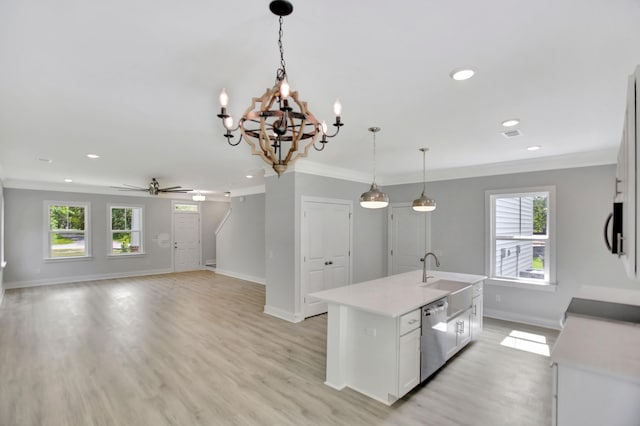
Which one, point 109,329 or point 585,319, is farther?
point 109,329

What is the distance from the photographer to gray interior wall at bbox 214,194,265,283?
7934 mm

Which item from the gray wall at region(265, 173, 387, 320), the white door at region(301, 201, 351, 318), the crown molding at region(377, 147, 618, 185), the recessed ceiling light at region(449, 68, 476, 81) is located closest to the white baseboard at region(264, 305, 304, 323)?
the gray wall at region(265, 173, 387, 320)

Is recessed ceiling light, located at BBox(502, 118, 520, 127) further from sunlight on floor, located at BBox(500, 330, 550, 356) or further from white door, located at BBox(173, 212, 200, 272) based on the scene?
white door, located at BBox(173, 212, 200, 272)

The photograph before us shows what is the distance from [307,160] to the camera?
4906 millimetres

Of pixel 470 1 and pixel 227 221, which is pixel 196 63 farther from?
pixel 227 221

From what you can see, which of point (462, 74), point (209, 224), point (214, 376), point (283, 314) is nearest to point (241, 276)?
point (209, 224)

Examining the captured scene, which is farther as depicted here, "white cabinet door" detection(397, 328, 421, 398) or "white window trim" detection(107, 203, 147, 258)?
"white window trim" detection(107, 203, 147, 258)

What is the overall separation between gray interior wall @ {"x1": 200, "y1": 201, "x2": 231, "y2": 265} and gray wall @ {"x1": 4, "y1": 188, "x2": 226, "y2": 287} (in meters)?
1.09

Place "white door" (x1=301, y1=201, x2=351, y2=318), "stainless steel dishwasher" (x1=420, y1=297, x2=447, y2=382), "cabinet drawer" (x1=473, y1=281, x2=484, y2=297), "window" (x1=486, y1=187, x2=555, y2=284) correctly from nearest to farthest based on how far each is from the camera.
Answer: "stainless steel dishwasher" (x1=420, y1=297, x2=447, y2=382)
"cabinet drawer" (x1=473, y1=281, x2=484, y2=297)
"window" (x1=486, y1=187, x2=555, y2=284)
"white door" (x1=301, y1=201, x2=351, y2=318)

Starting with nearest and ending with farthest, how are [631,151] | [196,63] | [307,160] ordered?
[631,151]
[196,63]
[307,160]

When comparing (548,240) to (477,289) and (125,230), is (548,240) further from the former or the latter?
(125,230)

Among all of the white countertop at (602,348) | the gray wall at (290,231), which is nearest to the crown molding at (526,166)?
the gray wall at (290,231)

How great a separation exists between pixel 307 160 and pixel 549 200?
3.77 m

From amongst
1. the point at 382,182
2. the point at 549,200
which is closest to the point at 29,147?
the point at 382,182
